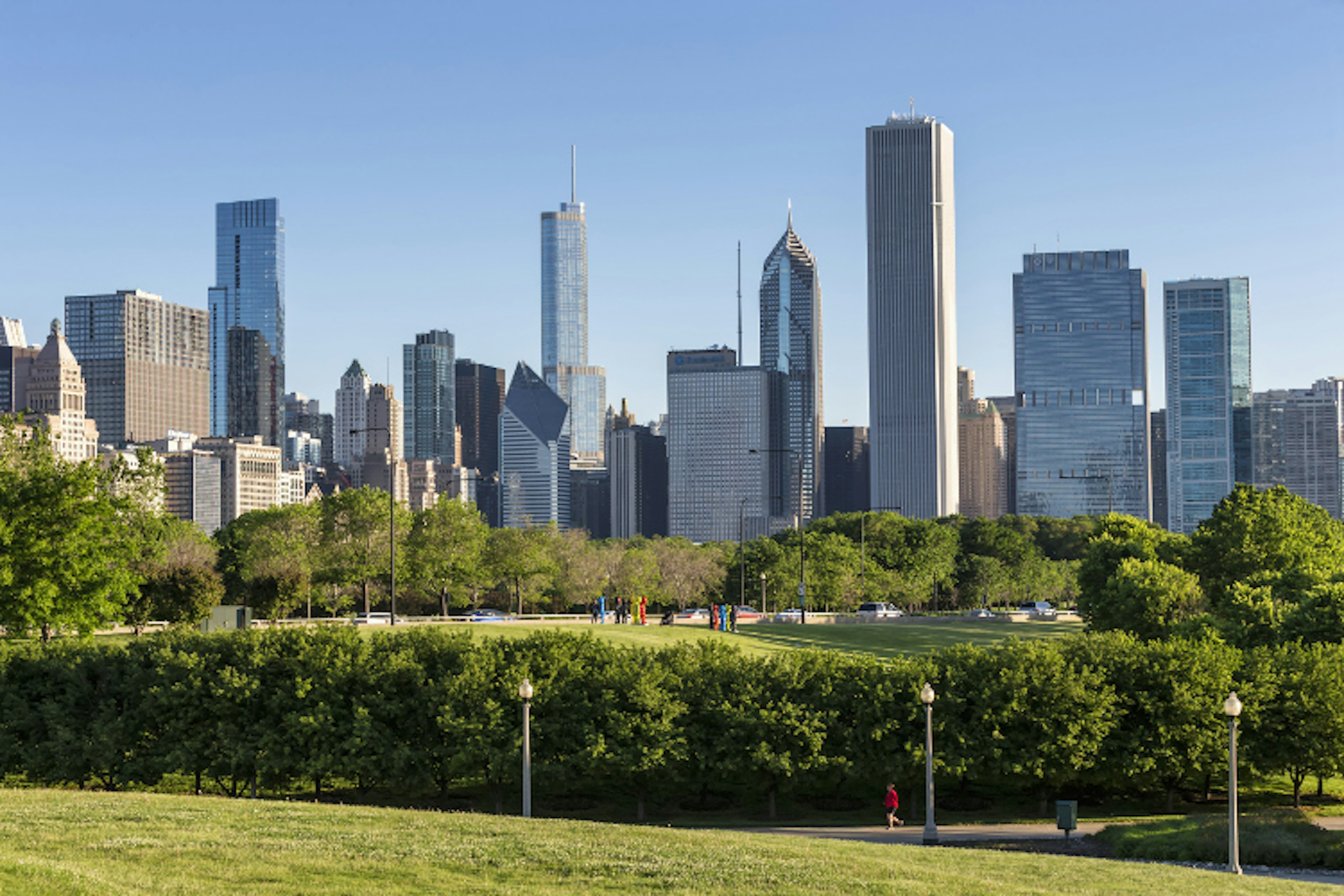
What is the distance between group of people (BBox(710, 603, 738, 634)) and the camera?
79.9 metres

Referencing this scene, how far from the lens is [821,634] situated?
82.6 m

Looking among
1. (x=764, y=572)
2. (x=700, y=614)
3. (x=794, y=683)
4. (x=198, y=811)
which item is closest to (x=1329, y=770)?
(x=794, y=683)

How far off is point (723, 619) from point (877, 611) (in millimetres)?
35057

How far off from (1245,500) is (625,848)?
76.2 meters

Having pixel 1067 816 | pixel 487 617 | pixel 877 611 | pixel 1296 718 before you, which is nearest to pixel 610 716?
pixel 1067 816

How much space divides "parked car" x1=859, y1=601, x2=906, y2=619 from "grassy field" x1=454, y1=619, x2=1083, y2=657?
659 centimetres

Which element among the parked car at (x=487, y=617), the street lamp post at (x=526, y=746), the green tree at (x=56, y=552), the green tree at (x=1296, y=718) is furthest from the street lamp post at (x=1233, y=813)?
the parked car at (x=487, y=617)

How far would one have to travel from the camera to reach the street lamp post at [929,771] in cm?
3988

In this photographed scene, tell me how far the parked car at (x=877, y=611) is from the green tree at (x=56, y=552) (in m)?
63.9

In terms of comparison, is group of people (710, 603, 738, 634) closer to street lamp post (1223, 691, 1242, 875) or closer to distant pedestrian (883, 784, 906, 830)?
distant pedestrian (883, 784, 906, 830)

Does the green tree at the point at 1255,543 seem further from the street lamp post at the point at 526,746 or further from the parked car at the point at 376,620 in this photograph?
the street lamp post at the point at 526,746

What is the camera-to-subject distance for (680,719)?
47.6m

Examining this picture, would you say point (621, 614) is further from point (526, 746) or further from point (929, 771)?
point (526, 746)

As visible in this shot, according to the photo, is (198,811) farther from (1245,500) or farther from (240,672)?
(1245,500)
